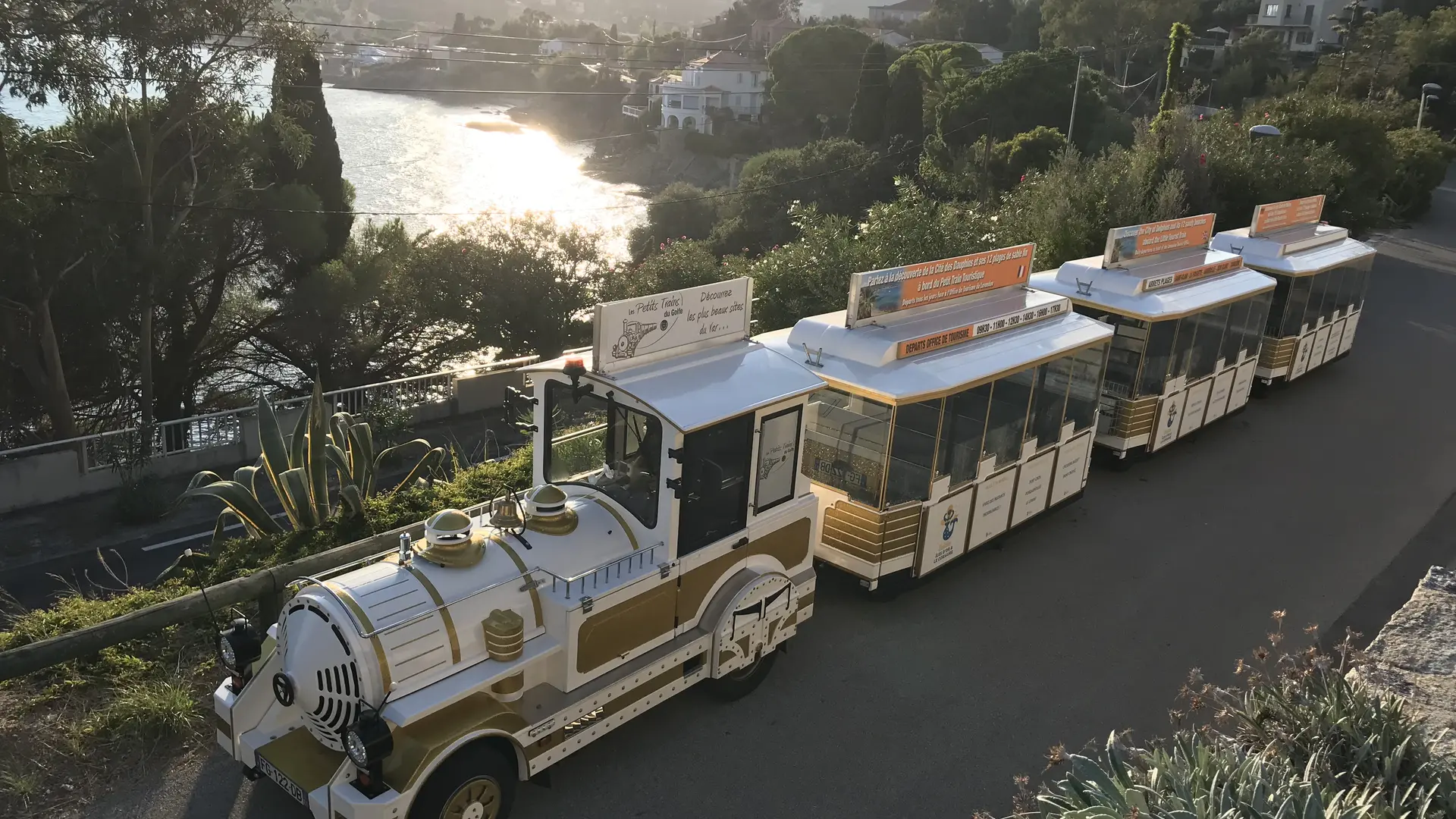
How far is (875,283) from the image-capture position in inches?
367

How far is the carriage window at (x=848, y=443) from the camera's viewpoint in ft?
27.6

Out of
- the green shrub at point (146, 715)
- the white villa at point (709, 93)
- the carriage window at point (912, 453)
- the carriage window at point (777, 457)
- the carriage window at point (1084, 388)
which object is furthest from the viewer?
the white villa at point (709, 93)

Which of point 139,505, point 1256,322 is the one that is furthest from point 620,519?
point 1256,322

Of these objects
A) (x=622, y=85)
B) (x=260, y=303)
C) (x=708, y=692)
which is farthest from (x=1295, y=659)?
(x=622, y=85)

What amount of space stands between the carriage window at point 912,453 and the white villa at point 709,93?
82763 millimetres

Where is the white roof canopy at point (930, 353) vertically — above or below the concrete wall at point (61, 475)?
above

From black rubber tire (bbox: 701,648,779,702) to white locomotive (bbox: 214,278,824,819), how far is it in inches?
0.8

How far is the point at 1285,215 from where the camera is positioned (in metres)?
16.7

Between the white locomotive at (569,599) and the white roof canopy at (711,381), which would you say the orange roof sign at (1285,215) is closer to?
the white roof canopy at (711,381)

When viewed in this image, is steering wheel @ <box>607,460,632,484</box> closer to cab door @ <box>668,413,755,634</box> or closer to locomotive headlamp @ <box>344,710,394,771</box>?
cab door @ <box>668,413,755,634</box>

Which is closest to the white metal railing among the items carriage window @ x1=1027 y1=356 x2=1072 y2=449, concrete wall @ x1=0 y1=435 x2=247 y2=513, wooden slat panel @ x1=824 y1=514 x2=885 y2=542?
concrete wall @ x1=0 y1=435 x2=247 y2=513

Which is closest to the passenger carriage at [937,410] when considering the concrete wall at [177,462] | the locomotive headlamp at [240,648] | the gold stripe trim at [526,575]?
the gold stripe trim at [526,575]

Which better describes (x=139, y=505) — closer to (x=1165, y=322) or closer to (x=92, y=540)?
(x=92, y=540)

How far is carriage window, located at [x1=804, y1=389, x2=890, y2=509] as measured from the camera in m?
8.41
